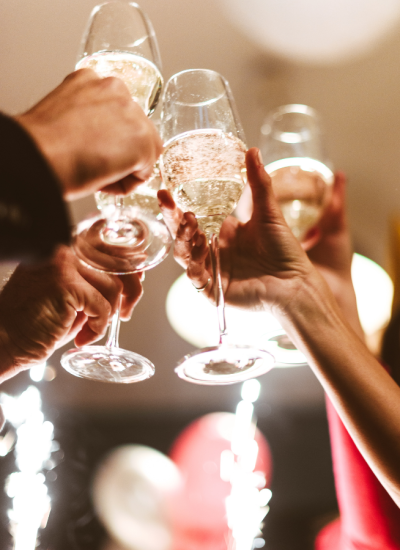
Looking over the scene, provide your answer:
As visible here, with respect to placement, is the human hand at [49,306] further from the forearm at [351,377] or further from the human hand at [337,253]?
the human hand at [337,253]

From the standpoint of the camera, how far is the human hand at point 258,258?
94cm

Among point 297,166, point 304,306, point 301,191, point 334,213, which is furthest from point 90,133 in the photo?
point 334,213

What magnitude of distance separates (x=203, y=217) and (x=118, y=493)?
15.8 ft

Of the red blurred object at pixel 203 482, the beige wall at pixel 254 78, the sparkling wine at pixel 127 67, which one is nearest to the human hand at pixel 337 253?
the beige wall at pixel 254 78

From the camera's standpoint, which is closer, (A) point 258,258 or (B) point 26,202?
(B) point 26,202

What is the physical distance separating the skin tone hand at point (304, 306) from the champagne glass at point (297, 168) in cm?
32

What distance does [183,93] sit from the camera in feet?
2.88

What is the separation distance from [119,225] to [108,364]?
0.28m

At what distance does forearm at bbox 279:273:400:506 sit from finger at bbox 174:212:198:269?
0.24 meters

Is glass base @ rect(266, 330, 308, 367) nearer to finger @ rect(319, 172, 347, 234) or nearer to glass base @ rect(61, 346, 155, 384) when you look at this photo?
glass base @ rect(61, 346, 155, 384)

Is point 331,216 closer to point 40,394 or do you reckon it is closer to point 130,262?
point 130,262

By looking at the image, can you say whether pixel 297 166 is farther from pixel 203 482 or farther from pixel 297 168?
pixel 203 482

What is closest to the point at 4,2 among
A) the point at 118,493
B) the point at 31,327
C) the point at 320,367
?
the point at 31,327

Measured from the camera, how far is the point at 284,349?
1.26 m
